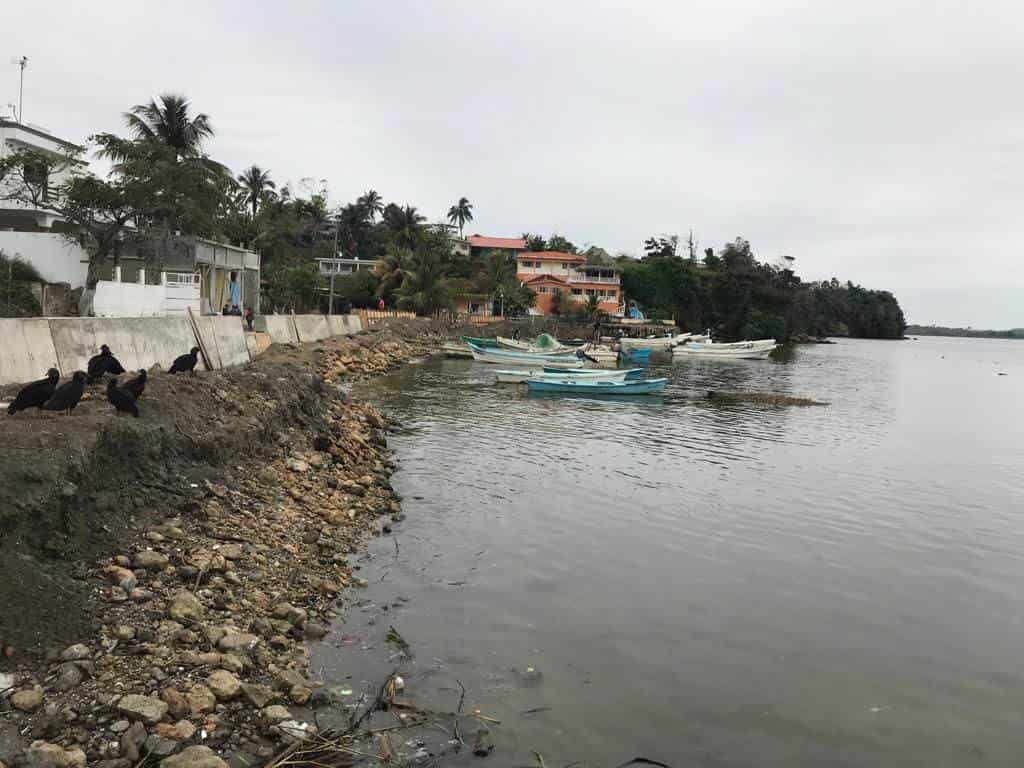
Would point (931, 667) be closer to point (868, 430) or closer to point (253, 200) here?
point (868, 430)

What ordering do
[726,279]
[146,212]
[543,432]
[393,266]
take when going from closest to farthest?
[543,432] < [146,212] < [393,266] < [726,279]

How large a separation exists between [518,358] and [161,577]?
1654 inches

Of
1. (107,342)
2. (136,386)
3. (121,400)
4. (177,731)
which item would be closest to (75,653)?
(177,731)

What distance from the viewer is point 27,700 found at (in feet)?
19.7

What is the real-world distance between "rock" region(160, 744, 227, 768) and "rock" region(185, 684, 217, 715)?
1.95ft

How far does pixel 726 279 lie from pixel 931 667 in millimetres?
100801

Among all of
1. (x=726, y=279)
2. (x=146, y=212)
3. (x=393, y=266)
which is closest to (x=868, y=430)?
(x=146, y=212)

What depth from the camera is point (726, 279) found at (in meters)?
105

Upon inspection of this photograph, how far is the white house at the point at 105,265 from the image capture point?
92.3ft

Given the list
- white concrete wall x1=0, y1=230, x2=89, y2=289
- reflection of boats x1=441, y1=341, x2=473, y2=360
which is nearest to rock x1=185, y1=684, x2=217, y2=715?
white concrete wall x1=0, y1=230, x2=89, y2=289

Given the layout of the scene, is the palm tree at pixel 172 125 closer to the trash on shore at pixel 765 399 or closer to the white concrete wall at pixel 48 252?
the white concrete wall at pixel 48 252

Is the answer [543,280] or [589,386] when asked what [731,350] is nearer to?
[543,280]

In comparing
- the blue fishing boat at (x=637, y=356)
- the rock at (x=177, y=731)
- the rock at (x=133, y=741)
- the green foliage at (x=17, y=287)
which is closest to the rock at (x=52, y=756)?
the rock at (x=133, y=741)

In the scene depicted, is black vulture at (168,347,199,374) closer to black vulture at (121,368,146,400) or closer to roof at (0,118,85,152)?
black vulture at (121,368,146,400)
